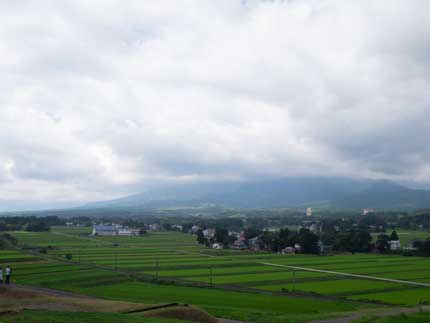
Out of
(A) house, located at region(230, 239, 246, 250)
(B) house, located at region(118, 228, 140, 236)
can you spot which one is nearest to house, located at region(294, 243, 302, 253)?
(A) house, located at region(230, 239, 246, 250)

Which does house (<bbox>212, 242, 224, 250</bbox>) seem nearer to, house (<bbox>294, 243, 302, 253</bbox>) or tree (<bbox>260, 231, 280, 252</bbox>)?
tree (<bbox>260, 231, 280, 252</bbox>)

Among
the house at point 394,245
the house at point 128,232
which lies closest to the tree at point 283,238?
the house at point 394,245

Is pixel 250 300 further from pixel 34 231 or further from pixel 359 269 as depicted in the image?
pixel 34 231

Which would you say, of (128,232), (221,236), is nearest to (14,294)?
(221,236)

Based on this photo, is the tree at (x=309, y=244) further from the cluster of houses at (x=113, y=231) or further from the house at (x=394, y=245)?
the cluster of houses at (x=113, y=231)

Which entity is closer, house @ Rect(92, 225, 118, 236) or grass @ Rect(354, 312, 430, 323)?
grass @ Rect(354, 312, 430, 323)

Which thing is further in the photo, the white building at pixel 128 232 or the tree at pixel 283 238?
the white building at pixel 128 232

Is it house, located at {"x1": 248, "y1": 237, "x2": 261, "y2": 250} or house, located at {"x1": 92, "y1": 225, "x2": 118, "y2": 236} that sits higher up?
house, located at {"x1": 92, "y1": 225, "x2": 118, "y2": 236}

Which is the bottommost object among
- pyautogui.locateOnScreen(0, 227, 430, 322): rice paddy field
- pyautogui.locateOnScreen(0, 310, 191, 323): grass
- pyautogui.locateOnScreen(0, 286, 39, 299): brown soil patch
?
pyautogui.locateOnScreen(0, 227, 430, 322): rice paddy field

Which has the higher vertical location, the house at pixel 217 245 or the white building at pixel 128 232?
the white building at pixel 128 232
